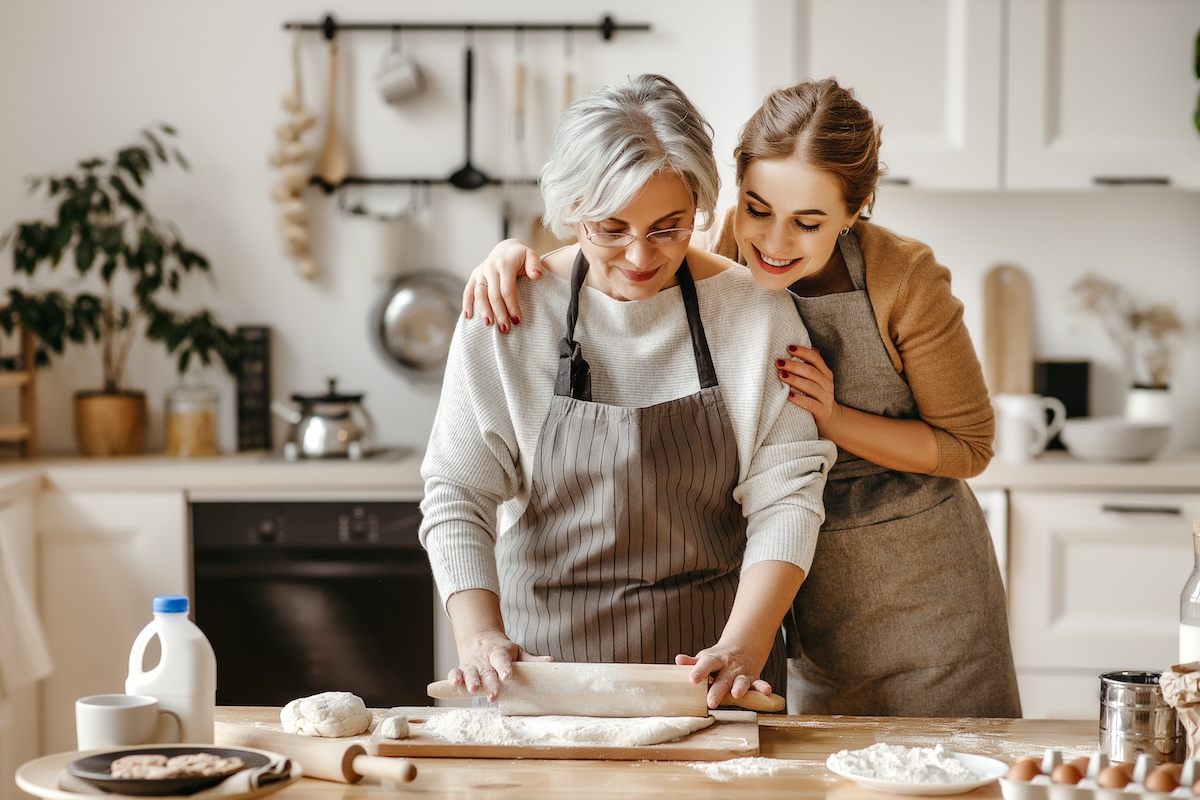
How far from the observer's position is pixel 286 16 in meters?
3.13

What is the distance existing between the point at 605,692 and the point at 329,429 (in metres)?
1.69

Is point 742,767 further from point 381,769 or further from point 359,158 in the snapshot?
point 359,158

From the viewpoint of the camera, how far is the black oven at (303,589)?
2701 millimetres

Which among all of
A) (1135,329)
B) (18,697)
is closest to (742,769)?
(18,697)

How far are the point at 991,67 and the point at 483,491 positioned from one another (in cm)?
191

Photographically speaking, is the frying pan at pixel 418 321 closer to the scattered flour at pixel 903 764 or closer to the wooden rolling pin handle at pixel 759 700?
the wooden rolling pin handle at pixel 759 700

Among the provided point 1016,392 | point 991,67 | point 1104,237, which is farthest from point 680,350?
point 1104,237

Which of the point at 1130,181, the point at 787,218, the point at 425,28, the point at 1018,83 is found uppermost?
the point at 425,28

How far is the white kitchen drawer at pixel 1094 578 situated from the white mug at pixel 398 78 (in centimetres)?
178

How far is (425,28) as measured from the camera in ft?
10.2

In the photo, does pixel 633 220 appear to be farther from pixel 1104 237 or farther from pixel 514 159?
pixel 1104 237

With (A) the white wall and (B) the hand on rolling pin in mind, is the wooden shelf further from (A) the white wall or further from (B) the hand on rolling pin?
(B) the hand on rolling pin

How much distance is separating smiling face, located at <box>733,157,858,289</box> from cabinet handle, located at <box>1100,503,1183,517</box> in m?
1.53

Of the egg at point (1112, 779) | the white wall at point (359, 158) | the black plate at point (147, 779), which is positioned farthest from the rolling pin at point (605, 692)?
the white wall at point (359, 158)
